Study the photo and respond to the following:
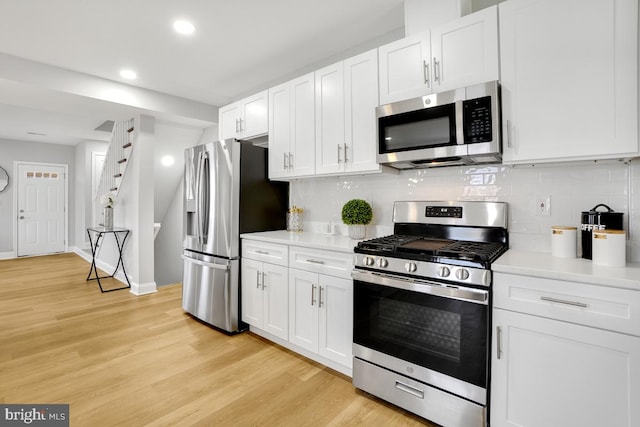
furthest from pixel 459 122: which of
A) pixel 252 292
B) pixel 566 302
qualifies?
pixel 252 292

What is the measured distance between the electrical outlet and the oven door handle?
30.9 inches

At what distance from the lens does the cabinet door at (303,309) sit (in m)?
2.41

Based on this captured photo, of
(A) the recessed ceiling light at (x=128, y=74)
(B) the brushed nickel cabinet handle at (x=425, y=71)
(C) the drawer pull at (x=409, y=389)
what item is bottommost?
(C) the drawer pull at (x=409, y=389)

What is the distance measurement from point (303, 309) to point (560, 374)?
1.62 m

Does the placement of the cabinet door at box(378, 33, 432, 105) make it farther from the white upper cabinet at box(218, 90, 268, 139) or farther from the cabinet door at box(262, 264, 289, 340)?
the cabinet door at box(262, 264, 289, 340)

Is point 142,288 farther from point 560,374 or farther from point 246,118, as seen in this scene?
point 560,374

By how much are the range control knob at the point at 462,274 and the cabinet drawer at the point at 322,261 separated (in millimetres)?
733

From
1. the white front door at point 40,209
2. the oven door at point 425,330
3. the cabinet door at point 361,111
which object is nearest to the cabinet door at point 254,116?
the cabinet door at point 361,111

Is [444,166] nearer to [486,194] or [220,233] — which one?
[486,194]

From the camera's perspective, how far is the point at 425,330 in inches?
70.3

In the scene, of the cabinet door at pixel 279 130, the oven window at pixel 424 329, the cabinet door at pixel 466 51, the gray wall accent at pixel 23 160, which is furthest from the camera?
Answer: the gray wall accent at pixel 23 160

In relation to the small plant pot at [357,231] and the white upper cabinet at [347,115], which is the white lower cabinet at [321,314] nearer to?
the small plant pot at [357,231]

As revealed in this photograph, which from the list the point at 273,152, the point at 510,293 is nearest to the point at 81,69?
the point at 273,152

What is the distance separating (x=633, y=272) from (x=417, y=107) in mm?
1401
